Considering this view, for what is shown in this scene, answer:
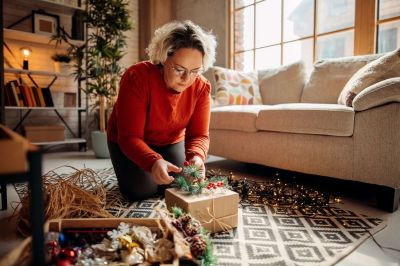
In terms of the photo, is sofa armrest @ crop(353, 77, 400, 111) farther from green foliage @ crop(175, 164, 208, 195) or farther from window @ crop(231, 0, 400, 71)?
window @ crop(231, 0, 400, 71)

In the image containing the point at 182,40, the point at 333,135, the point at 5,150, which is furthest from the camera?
the point at 333,135

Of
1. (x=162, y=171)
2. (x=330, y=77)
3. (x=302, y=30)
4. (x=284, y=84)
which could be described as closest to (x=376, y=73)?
(x=330, y=77)

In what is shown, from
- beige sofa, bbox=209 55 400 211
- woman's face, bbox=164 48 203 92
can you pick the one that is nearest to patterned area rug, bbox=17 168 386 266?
beige sofa, bbox=209 55 400 211

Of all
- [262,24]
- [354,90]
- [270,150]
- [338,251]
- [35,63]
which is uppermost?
[262,24]

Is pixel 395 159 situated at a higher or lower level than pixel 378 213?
higher

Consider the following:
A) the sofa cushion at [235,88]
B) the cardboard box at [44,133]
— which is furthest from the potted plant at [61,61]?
the sofa cushion at [235,88]

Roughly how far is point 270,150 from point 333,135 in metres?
0.43

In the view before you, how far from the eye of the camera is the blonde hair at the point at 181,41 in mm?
1192

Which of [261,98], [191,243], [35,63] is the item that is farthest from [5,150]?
[35,63]

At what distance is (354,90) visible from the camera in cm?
166

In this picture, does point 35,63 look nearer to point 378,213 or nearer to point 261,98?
point 261,98

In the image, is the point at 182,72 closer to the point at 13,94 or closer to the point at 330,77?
the point at 330,77

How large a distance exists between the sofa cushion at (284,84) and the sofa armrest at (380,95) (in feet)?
3.68

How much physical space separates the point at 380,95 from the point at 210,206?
0.96 metres
